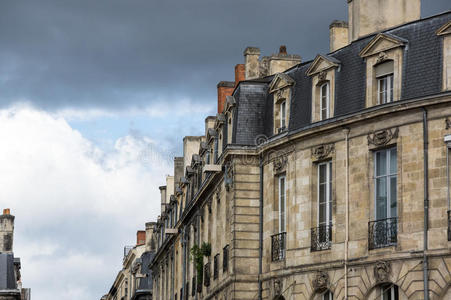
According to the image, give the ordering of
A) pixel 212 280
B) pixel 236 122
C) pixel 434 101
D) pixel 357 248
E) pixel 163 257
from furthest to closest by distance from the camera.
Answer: pixel 163 257
pixel 212 280
pixel 236 122
pixel 357 248
pixel 434 101

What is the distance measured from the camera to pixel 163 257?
52281mm

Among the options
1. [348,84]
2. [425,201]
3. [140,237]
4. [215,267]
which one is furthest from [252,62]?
[140,237]

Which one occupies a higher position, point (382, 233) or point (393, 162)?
point (393, 162)

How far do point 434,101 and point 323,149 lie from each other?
4.00m

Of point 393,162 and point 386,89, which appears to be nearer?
point 393,162

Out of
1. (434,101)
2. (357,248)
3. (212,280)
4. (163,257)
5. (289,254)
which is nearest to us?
(434,101)

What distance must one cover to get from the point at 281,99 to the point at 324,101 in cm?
213

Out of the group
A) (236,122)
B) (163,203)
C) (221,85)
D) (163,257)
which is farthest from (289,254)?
(163,203)

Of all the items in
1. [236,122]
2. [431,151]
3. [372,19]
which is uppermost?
[372,19]

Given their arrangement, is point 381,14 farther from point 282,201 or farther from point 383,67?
point 282,201

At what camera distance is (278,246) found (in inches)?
1208

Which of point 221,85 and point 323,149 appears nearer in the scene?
point 323,149

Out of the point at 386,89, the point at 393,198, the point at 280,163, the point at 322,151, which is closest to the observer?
the point at 393,198

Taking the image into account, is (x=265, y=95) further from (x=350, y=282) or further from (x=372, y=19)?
(x=350, y=282)
